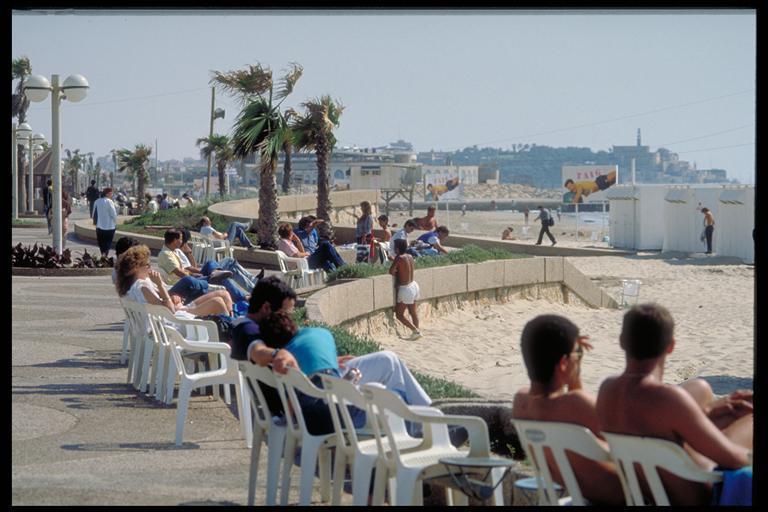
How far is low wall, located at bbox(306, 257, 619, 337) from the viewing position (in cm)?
1511

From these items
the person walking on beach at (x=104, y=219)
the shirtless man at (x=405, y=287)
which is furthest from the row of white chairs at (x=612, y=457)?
the person walking on beach at (x=104, y=219)

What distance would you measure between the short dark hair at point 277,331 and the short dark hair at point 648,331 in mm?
2281

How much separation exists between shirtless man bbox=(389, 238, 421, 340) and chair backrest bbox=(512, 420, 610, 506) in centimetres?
1182

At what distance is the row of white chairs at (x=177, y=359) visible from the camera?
802cm

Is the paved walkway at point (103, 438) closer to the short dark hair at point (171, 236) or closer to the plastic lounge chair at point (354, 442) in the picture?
the plastic lounge chair at point (354, 442)

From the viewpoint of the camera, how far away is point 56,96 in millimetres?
21500

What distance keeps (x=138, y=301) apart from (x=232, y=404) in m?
1.17

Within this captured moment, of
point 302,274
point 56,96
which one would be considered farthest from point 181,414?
point 56,96

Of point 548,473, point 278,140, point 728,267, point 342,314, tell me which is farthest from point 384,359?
point 728,267

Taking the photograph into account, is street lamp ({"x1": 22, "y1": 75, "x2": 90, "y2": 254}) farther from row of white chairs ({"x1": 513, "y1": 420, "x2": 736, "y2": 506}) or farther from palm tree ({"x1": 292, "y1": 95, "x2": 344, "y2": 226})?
row of white chairs ({"x1": 513, "y1": 420, "x2": 736, "y2": 506})

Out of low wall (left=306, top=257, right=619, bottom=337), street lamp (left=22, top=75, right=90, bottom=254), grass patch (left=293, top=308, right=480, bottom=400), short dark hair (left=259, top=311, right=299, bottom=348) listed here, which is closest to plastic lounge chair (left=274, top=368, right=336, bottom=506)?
short dark hair (left=259, top=311, right=299, bottom=348)

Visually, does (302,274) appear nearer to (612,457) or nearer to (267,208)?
(267,208)

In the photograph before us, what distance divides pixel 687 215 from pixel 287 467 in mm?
32060
